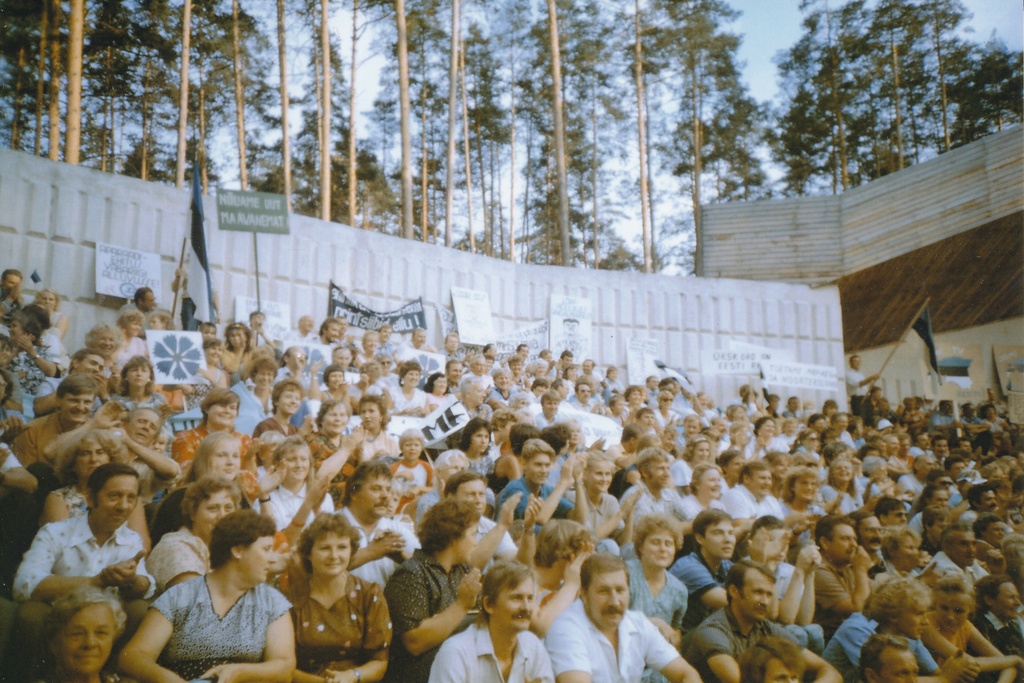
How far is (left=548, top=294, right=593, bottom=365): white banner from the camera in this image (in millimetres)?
13812

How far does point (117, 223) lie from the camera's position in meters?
9.52

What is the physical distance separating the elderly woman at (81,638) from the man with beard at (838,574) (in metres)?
3.52

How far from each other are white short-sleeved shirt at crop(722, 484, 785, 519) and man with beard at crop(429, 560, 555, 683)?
2.65 meters

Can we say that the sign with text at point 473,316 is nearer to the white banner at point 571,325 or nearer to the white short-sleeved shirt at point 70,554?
the white banner at point 571,325

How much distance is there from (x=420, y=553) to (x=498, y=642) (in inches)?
21.2

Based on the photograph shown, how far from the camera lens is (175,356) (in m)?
6.69

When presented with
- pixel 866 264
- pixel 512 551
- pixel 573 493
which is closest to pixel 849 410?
pixel 866 264

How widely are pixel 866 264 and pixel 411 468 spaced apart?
12217 mm

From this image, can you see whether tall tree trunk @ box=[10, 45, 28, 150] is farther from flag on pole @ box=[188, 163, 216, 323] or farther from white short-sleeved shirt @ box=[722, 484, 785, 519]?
white short-sleeved shirt @ box=[722, 484, 785, 519]

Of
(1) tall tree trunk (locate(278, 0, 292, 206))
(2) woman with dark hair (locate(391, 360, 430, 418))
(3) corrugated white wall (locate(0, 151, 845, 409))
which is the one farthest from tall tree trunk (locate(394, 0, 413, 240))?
(2) woman with dark hair (locate(391, 360, 430, 418))

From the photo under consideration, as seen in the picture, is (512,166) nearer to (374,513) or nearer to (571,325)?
(571,325)

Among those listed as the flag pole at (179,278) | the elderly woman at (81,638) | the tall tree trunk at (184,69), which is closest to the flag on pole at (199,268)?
the flag pole at (179,278)

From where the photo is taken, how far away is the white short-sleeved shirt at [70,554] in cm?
321

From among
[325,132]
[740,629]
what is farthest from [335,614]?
[325,132]
